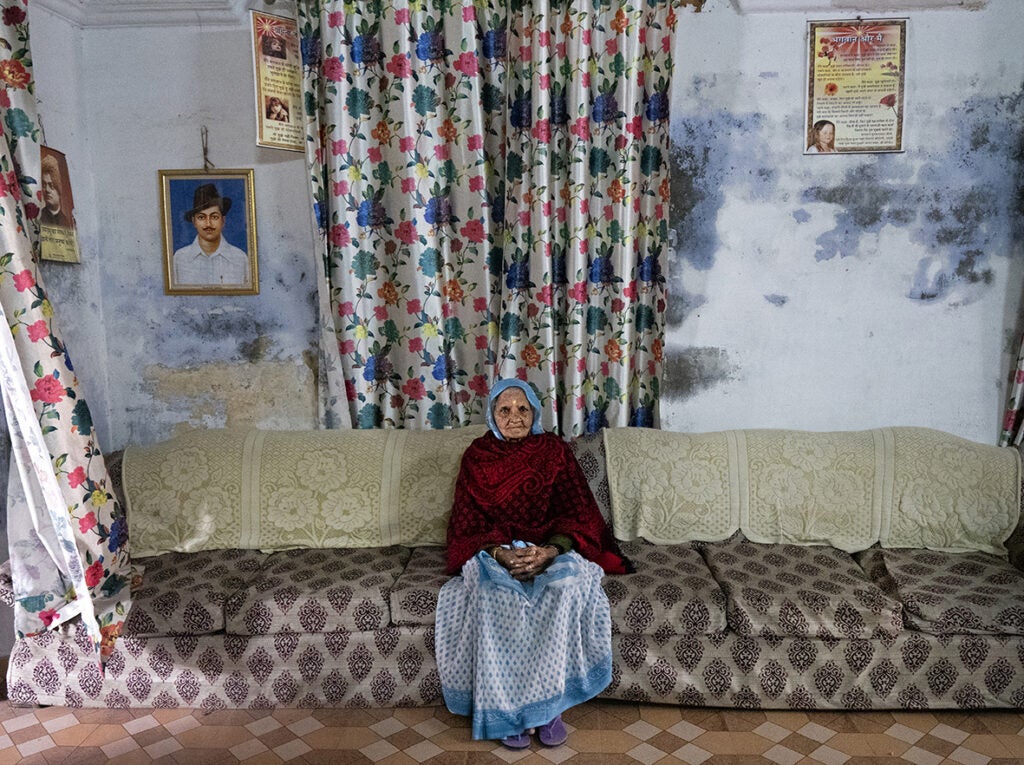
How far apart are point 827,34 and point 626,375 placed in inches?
66.1

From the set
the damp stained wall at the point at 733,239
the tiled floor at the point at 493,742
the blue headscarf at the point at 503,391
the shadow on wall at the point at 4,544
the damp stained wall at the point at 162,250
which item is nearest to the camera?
the tiled floor at the point at 493,742

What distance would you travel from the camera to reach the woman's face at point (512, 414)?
2750 mm

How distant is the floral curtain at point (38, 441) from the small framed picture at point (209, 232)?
2.93 feet

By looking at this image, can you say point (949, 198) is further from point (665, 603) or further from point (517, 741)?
point (517, 741)

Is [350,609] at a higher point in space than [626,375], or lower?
lower

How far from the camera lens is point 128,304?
344 centimetres

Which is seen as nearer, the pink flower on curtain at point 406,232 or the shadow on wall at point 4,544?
the shadow on wall at point 4,544

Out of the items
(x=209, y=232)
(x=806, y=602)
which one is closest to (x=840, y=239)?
(x=806, y=602)

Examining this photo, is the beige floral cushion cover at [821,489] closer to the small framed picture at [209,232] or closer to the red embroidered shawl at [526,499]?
the red embroidered shawl at [526,499]

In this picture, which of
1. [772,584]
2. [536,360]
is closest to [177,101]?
[536,360]

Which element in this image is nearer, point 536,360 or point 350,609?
point 350,609

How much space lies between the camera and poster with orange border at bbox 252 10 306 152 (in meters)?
3.05

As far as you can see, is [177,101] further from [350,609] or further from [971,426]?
[971,426]

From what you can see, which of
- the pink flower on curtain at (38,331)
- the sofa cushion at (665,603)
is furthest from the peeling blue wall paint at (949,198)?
the pink flower on curtain at (38,331)
